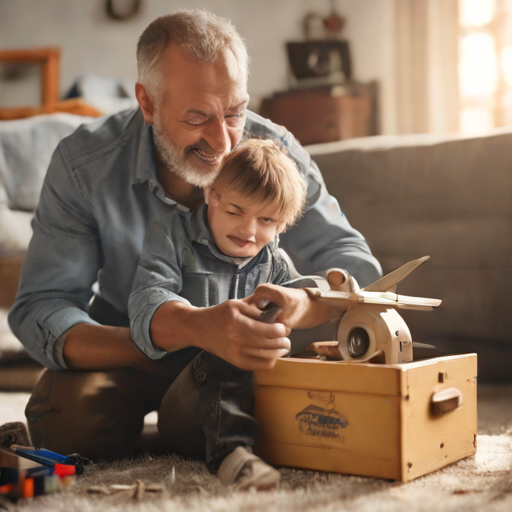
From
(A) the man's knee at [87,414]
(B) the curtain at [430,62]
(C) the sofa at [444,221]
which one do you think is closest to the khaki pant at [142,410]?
(A) the man's knee at [87,414]

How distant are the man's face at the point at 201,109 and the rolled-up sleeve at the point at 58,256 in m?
0.22

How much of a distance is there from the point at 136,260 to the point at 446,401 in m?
0.57

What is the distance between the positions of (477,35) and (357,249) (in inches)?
90.5

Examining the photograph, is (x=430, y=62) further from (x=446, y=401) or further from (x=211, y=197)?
(x=446, y=401)

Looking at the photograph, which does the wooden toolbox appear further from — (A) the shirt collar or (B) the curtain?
(B) the curtain

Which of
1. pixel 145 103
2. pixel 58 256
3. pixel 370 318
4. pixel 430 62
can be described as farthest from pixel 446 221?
pixel 430 62

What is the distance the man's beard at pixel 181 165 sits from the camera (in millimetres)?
1003

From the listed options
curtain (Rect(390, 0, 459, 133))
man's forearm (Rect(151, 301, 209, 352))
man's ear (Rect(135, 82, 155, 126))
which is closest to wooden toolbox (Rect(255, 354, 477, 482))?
man's forearm (Rect(151, 301, 209, 352))

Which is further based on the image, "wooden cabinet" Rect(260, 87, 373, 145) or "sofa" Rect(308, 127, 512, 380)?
"wooden cabinet" Rect(260, 87, 373, 145)

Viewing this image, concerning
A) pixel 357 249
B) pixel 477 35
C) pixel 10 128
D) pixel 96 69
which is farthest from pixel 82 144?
pixel 477 35

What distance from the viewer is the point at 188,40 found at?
985mm

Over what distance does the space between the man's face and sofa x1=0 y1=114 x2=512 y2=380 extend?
65 centimetres

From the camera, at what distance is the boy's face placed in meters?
0.95

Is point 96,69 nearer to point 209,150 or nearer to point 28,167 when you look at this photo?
point 28,167
